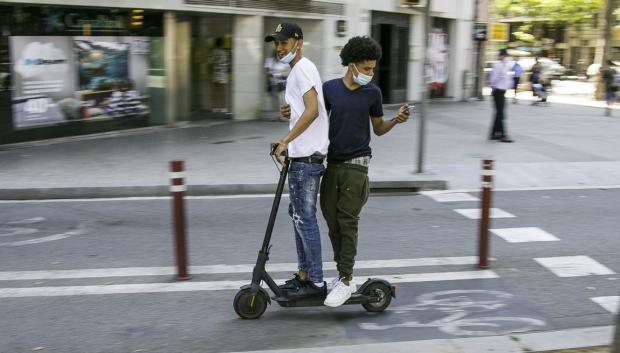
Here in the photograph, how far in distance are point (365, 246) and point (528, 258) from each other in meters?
1.55

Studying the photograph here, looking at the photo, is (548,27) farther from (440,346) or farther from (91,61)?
(440,346)

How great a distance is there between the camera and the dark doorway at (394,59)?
21797 mm

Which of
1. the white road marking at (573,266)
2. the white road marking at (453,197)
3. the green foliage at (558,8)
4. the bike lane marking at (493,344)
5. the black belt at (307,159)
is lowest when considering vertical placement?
the white road marking at (453,197)

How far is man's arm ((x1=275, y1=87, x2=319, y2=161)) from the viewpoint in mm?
4363

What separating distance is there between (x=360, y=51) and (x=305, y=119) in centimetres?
59

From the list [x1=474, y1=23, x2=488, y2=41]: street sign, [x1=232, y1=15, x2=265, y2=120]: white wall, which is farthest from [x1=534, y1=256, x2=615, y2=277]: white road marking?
[x1=474, y1=23, x2=488, y2=41]: street sign

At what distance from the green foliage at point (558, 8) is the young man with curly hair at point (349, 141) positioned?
38697 millimetres

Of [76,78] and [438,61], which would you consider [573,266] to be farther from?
[438,61]

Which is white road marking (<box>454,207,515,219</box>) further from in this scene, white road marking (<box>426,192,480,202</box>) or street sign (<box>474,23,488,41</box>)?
street sign (<box>474,23,488,41</box>)

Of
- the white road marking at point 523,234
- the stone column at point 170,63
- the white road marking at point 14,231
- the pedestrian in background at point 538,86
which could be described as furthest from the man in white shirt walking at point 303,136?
the pedestrian in background at point 538,86

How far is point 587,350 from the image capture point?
13.0ft

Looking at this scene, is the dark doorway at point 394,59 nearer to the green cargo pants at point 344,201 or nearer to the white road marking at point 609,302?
the white road marking at point 609,302

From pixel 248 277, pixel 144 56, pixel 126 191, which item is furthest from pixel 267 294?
pixel 144 56

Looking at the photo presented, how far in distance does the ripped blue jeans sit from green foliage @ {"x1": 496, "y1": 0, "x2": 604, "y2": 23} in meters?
39.0
